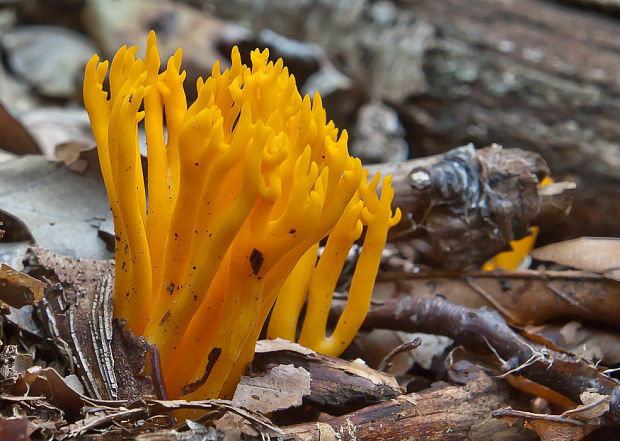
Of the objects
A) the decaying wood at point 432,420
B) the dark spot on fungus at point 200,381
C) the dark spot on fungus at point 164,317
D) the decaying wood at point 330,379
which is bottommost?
the decaying wood at point 432,420

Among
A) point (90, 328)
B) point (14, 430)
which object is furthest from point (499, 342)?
point (14, 430)

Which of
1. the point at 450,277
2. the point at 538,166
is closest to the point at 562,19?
the point at 538,166

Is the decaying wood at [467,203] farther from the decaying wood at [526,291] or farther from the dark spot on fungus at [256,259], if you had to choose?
the dark spot on fungus at [256,259]

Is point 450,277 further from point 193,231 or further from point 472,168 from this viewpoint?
point 193,231

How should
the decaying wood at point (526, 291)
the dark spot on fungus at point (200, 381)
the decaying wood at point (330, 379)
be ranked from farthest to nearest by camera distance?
the decaying wood at point (526, 291) < the decaying wood at point (330, 379) < the dark spot on fungus at point (200, 381)

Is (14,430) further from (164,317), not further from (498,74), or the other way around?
(498,74)

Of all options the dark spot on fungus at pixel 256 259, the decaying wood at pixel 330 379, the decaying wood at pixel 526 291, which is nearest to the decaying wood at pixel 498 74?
the decaying wood at pixel 526 291
